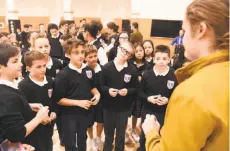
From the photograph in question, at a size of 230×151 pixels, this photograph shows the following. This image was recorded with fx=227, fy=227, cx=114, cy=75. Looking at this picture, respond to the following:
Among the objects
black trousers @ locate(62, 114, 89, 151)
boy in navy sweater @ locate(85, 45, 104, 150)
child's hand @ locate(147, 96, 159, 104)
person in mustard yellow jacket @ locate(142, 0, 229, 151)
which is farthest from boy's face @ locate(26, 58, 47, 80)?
person in mustard yellow jacket @ locate(142, 0, 229, 151)

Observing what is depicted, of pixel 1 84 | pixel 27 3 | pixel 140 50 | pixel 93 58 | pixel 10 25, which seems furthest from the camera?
pixel 27 3

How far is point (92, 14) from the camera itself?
1427 centimetres

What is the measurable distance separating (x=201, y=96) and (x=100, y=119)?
2.56 m

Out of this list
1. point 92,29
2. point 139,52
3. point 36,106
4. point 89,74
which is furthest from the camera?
point 92,29

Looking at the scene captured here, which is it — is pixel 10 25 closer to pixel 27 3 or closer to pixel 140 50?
pixel 27 3

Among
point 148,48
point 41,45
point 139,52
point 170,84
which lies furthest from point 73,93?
point 148,48

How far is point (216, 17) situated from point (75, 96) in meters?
Answer: 1.88

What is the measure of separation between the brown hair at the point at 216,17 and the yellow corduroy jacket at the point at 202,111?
0.05 metres

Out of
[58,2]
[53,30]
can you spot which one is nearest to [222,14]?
[53,30]

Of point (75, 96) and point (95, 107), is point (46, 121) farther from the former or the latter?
point (95, 107)

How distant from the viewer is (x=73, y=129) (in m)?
2.54

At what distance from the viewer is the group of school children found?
1742mm

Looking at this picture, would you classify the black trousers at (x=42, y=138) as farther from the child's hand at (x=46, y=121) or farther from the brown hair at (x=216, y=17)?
the brown hair at (x=216, y=17)

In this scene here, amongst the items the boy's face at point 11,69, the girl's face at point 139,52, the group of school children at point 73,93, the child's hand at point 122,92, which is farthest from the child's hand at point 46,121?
the girl's face at point 139,52
